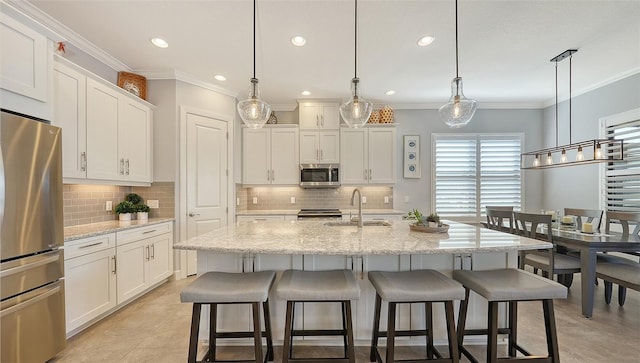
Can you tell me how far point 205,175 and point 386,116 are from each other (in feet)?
10.3

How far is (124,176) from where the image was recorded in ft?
10.2

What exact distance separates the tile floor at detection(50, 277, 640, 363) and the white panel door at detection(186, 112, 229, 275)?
3.87 feet

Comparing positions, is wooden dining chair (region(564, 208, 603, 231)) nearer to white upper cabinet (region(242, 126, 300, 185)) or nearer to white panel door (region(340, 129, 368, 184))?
white panel door (region(340, 129, 368, 184))

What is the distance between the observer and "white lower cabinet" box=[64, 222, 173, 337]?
220 centimetres

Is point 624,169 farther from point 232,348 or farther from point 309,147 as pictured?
point 232,348

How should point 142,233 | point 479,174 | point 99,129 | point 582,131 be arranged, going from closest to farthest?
point 99,129, point 142,233, point 582,131, point 479,174

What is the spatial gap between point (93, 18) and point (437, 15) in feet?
10.4

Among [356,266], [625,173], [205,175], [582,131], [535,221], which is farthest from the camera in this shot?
[582,131]

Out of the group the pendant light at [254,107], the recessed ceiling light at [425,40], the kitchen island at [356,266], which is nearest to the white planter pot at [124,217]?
the kitchen island at [356,266]

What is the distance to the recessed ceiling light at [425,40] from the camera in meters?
2.79

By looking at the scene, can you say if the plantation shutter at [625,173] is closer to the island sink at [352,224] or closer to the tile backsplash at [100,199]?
the island sink at [352,224]

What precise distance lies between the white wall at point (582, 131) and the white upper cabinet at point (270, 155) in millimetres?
4465

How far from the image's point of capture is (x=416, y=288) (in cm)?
159

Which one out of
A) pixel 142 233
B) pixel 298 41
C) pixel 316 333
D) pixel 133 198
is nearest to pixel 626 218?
pixel 316 333
